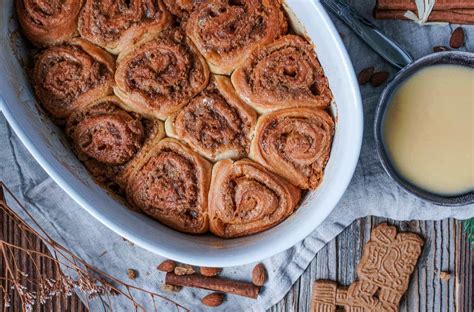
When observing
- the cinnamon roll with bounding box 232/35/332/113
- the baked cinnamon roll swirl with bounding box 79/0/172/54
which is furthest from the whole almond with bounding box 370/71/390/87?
the baked cinnamon roll swirl with bounding box 79/0/172/54

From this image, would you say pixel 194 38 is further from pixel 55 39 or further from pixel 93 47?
pixel 55 39

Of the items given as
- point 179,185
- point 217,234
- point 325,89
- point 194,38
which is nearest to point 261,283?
point 217,234

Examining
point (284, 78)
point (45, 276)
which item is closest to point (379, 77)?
point (284, 78)

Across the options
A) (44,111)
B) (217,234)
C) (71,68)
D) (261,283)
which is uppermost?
(71,68)

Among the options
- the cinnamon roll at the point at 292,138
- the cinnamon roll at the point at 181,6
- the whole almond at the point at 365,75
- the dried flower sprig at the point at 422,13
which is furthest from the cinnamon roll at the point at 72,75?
the dried flower sprig at the point at 422,13

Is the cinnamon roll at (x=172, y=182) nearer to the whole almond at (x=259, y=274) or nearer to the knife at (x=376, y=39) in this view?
the whole almond at (x=259, y=274)

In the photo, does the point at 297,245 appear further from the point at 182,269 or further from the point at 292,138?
the point at 292,138
